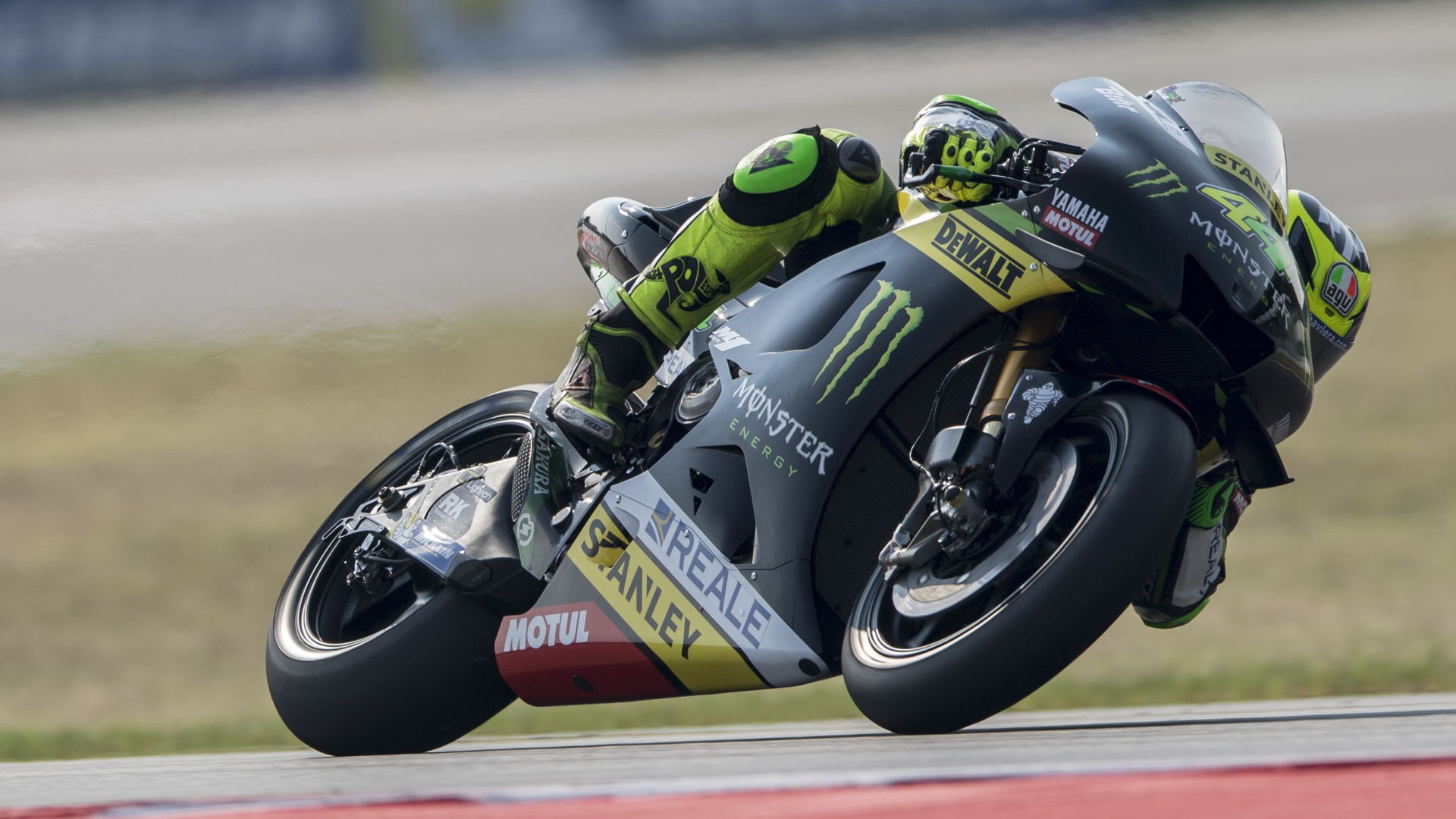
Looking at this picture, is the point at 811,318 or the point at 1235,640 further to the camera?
the point at 1235,640

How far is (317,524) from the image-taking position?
7.50 metres

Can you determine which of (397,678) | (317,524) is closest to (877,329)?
(397,678)

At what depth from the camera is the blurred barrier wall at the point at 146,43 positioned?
14.9 m

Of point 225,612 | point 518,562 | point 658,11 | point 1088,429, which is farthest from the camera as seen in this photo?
point 658,11

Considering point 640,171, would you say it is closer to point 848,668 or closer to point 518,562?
point 518,562

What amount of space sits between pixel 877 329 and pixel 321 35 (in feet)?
44.6

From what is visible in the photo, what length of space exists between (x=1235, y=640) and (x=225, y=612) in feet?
12.3

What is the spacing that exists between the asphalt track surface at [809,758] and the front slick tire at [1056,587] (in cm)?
8

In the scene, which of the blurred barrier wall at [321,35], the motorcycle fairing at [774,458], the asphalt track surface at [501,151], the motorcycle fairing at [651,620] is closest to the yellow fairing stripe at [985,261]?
the motorcycle fairing at [774,458]

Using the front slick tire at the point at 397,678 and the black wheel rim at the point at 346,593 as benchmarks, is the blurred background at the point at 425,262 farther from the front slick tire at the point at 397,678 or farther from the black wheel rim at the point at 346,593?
the front slick tire at the point at 397,678

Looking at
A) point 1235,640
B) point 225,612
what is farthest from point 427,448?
point 225,612

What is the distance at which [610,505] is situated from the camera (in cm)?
315

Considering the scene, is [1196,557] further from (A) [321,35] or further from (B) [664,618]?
(A) [321,35]

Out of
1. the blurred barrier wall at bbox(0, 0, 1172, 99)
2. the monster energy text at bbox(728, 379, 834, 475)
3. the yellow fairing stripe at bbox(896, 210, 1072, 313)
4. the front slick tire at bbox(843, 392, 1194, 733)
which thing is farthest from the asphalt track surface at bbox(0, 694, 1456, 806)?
the blurred barrier wall at bbox(0, 0, 1172, 99)
